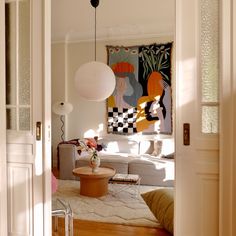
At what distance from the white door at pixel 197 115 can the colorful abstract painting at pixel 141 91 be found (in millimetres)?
4067

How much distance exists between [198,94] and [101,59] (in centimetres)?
483

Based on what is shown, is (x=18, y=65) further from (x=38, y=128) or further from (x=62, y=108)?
(x=62, y=108)

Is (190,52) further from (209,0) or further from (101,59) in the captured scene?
(101,59)

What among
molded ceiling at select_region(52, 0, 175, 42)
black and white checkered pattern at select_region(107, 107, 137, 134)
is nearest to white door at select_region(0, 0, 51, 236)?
molded ceiling at select_region(52, 0, 175, 42)

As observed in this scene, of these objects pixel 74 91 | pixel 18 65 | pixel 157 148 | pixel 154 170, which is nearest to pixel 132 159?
pixel 154 170

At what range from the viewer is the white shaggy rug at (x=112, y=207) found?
3.61 meters

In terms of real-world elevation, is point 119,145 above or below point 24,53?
below

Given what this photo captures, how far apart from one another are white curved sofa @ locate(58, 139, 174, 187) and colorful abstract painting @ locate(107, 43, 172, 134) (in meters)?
0.39

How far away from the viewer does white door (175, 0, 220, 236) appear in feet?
6.24

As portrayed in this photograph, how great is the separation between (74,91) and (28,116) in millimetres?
4495

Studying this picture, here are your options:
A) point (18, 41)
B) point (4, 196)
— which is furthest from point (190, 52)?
point (4, 196)

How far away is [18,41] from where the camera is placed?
238 cm

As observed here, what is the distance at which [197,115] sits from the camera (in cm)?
193

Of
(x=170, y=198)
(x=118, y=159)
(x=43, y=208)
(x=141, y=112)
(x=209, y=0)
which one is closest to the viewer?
(x=209, y=0)
